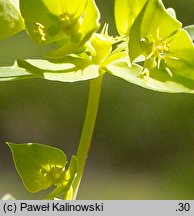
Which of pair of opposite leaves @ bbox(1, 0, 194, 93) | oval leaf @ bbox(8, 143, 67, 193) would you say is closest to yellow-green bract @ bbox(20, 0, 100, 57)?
pair of opposite leaves @ bbox(1, 0, 194, 93)

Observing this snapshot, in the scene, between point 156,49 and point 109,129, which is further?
point 109,129

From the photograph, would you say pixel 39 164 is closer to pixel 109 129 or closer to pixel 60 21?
pixel 60 21

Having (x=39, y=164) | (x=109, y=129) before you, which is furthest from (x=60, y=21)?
(x=109, y=129)

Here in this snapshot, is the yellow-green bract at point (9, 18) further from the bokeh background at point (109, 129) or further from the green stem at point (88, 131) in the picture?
the bokeh background at point (109, 129)

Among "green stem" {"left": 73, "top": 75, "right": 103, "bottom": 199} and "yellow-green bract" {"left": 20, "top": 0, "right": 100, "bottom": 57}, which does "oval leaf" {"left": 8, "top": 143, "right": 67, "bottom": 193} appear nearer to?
"green stem" {"left": 73, "top": 75, "right": 103, "bottom": 199}

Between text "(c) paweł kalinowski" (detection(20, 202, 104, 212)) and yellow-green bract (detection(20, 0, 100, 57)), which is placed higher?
yellow-green bract (detection(20, 0, 100, 57))

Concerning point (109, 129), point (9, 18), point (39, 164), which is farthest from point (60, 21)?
point (109, 129)

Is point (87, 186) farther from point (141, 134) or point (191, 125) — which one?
point (191, 125)

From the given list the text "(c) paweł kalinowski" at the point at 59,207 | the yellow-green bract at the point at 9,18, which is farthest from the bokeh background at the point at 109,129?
the yellow-green bract at the point at 9,18

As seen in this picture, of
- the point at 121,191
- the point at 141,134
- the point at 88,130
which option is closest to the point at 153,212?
the point at 88,130

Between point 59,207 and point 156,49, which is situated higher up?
point 156,49
